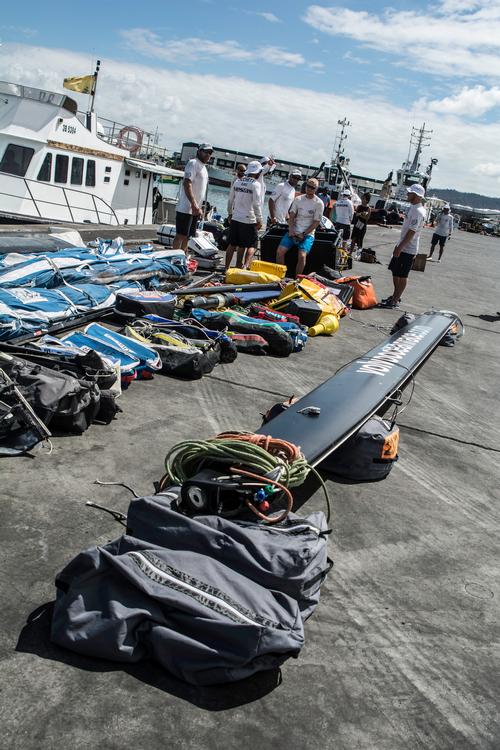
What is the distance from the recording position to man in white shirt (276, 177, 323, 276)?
11.4m

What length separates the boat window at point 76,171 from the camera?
20409 mm

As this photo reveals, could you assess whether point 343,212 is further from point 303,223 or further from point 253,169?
point 253,169

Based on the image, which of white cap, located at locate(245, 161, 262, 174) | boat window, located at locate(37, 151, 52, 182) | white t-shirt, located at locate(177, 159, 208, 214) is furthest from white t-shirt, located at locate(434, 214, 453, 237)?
white t-shirt, located at locate(177, 159, 208, 214)

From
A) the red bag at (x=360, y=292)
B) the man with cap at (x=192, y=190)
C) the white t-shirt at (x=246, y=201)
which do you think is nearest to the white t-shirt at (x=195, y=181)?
the man with cap at (x=192, y=190)

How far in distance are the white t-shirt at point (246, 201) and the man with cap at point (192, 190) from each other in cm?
70

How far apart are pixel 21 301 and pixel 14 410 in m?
2.79

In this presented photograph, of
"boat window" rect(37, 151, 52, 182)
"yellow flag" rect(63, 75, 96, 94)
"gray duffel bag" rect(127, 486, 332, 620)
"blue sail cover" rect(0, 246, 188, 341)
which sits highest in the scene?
"yellow flag" rect(63, 75, 96, 94)

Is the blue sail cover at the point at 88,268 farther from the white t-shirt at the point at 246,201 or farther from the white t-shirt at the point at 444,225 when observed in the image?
the white t-shirt at the point at 444,225

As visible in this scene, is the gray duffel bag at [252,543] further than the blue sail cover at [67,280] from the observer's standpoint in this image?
No

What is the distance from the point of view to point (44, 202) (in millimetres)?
18781

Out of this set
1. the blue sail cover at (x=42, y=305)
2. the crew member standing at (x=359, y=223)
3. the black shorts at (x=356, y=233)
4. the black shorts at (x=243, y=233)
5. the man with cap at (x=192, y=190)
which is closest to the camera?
the blue sail cover at (x=42, y=305)

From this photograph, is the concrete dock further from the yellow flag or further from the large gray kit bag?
the yellow flag

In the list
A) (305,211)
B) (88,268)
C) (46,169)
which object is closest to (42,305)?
(88,268)

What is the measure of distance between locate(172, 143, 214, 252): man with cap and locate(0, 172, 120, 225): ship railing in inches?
284
